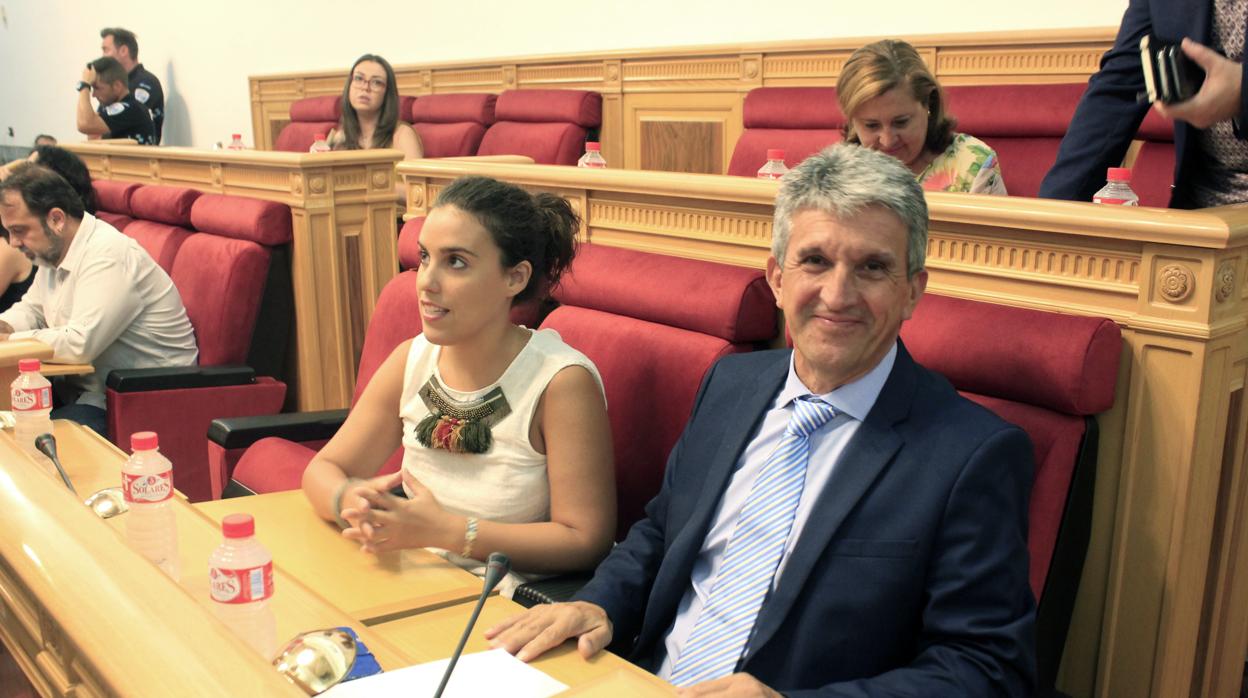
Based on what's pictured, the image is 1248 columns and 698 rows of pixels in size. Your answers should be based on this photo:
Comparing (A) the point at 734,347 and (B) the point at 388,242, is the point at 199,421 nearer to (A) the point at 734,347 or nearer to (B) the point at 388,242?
(B) the point at 388,242

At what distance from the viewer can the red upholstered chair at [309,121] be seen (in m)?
4.84

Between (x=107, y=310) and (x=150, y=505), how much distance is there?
135cm

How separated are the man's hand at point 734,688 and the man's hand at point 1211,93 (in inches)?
32.1

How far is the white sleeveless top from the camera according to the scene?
1.30 m

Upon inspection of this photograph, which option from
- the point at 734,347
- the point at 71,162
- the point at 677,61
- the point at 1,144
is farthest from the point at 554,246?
the point at 1,144

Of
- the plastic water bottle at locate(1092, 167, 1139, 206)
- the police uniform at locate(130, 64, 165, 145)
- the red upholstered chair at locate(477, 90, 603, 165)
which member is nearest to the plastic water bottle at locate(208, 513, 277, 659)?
Result: the plastic water bottle at locate(1092, 167, 1139, 206)

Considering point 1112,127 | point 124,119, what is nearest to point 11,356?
point 1112,127

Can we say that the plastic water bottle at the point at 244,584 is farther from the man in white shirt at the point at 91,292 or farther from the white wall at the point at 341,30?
the white wall at the point at 341,30

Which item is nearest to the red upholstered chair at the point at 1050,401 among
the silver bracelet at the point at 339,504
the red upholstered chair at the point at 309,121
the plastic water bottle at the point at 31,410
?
Answer: the silver bracelet at the point at 339,504

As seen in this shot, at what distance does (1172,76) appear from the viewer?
4.04 feet

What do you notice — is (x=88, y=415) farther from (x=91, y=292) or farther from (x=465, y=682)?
(x=465, y=682)

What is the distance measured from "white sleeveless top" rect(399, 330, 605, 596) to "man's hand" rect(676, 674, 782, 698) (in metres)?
0.51

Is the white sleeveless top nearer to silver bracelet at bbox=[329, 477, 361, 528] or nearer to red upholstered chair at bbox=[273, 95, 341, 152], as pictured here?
silver bracelet at bbox=[329, 477, 361, 528]

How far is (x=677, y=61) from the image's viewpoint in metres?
3.68
